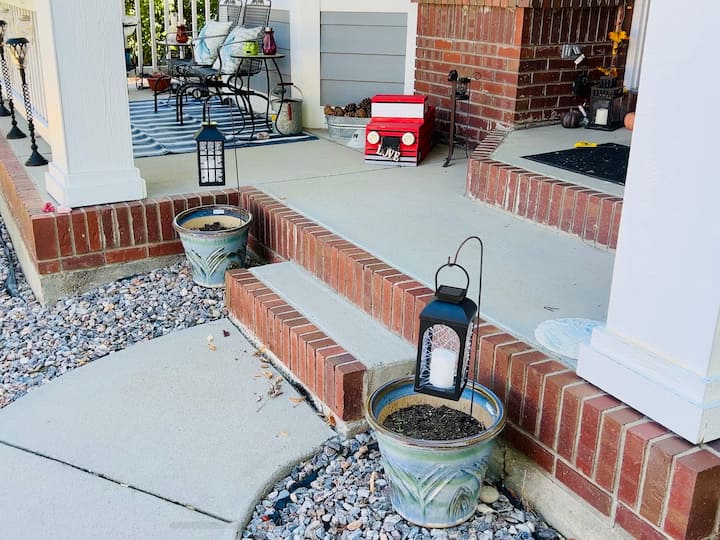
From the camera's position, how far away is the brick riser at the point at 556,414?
5.35 ft

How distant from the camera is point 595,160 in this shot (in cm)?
351

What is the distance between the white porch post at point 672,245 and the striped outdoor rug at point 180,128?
2.86m

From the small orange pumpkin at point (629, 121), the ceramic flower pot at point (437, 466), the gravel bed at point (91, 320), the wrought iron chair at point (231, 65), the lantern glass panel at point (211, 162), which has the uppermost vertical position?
the wrought iron chair at point (231, 65)

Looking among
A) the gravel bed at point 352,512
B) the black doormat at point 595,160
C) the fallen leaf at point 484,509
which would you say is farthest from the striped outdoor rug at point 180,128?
the fallen leaf at point 484,509

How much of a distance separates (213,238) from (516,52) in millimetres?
1999

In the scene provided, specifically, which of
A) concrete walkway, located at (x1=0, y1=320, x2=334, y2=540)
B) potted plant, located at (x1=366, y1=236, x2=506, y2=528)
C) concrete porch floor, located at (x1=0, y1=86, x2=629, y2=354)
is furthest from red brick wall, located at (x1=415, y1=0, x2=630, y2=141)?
potted plant, located at (x1=366, y1=236, x2=506, y2=528)

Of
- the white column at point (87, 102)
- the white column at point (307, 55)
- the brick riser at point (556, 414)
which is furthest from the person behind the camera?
the white column at point (307, 55)

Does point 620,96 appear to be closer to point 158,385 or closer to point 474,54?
point 474,54

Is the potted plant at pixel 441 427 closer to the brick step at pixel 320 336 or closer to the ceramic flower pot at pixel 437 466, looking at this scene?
the ceramic flower pot at pixel 437 466

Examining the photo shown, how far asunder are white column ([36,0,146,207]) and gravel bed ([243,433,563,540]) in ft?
6.06

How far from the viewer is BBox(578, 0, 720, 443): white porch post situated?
153cm

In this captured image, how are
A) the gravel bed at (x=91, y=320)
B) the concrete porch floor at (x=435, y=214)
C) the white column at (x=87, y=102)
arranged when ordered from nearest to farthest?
the concrete porch floor at (x=435, y=214) < the gravel bed at (x=91, y=320) < the white column at (x=87, y=102)

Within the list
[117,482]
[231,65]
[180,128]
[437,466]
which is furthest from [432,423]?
[231,65]

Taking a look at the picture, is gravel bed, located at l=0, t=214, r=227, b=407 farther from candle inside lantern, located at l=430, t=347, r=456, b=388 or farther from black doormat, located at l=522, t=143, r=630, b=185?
black doormat, located at l=522, t=143, r=630, b=185
